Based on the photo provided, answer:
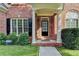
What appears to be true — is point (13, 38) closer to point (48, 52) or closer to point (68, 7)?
point (48, 52)

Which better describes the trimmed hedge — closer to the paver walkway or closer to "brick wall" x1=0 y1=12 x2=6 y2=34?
the paver walkway

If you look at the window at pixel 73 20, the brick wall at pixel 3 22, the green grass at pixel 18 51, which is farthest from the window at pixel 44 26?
the green grass at pixel 18 51

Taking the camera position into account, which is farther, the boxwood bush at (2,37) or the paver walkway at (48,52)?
the boxwood bush at (2,37)

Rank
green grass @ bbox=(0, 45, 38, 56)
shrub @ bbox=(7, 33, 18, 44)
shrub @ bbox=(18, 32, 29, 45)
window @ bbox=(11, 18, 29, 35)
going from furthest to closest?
window @ bbox=(11, 18, 29, 35) → shrub @ bbox=(7, 33, 18, 44) → shrub @ bbox=(18, 32, 29, 45) → green grass @ bbox=(0, 45, 38, 56)

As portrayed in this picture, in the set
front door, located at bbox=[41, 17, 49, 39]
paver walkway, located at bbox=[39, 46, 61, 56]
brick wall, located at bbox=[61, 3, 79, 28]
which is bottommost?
paver walkway, located at bbox=[39, 46, 61, 56]

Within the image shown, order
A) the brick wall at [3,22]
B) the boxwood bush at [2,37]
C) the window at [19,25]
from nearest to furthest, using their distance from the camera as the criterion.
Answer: the boxwood bush at [2,37] → the window at [19,25] → the brick wall at [3,22]

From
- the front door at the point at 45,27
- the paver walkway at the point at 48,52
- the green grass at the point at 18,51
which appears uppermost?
the front door at the point at 45,27

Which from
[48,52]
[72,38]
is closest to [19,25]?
[72,38]

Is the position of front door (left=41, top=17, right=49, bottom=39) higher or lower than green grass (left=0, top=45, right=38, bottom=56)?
higher

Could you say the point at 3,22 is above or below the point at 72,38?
above

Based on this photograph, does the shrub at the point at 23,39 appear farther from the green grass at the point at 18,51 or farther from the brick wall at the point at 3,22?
the green grass at the point at 18,51

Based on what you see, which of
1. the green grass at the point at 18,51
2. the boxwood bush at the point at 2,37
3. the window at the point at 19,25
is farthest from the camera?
the window at the point at 19,25

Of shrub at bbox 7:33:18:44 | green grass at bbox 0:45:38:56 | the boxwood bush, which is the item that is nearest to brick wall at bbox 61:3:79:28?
shrub at bbox 7:33:18:44

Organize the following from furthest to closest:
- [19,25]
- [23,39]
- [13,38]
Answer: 1. [19,25]
2. [13,38]
3. [23,39]
